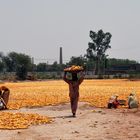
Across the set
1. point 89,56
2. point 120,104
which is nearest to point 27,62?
point 89,56

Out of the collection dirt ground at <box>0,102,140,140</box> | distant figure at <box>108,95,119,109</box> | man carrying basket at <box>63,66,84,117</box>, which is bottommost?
dirt ground at <box>0,102,140,140</box>

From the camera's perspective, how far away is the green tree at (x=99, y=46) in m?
123

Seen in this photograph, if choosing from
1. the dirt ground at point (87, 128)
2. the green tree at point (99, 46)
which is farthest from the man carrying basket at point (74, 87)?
the green tree at point (99, 46)

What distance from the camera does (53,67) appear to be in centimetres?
14012

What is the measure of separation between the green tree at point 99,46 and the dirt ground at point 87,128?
337ft

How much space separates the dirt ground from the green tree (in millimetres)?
102649

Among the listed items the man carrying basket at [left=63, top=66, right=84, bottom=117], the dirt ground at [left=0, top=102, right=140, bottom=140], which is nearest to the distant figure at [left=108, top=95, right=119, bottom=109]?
the dirt ground at [left=0, top=102, right=140, bottom=140]

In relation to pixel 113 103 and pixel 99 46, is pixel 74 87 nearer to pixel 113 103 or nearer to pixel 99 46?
pixel 113 103

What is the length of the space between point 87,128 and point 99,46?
4338 inches

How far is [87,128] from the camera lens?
47.6ft

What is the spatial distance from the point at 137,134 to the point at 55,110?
839cm

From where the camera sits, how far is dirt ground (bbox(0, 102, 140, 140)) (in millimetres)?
12776

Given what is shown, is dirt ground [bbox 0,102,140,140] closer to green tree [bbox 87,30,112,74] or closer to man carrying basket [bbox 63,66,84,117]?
man carrying basket [bbox 63,66,84,117]

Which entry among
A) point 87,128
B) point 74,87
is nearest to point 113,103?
point 74,87
